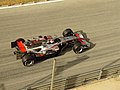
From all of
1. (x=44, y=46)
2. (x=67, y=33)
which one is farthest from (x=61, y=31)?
(x=44, y=46)

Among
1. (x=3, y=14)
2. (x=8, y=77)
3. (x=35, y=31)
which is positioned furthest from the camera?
(x=3, y=14)

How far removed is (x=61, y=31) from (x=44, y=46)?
12.8 feet

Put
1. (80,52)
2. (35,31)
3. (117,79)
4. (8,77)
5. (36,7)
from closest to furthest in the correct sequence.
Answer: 1. (8,77)
2. (117,79)
3. (80,52)
4. (35,31)
5. (36,7)

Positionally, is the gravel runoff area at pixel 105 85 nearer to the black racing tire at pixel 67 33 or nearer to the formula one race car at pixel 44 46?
the formula one race car at pixel 44 46

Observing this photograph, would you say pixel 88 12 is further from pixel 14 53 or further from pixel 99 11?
pixel 14 53

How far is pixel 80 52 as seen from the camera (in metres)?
17.1

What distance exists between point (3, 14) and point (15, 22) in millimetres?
1585

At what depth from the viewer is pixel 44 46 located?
16.0 meters

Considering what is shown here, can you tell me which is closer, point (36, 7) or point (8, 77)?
point (8, 77)

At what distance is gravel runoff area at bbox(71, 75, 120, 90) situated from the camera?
15.3 metres

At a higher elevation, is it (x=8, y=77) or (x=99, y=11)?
(x=99, y=11)

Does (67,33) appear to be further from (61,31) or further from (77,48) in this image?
A: (77,48)

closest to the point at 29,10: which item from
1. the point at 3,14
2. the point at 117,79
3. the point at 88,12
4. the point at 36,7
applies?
the point at 36,7

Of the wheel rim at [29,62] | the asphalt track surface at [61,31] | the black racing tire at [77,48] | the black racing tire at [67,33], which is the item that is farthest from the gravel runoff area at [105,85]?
the black racing tire at [67,33]
